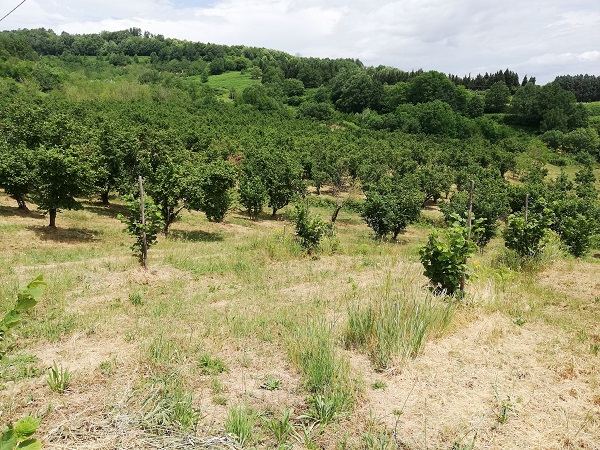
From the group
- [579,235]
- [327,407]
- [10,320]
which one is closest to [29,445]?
[10,320]

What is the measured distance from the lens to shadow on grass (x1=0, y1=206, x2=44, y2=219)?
23594mm

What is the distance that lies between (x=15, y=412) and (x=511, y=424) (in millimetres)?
6473

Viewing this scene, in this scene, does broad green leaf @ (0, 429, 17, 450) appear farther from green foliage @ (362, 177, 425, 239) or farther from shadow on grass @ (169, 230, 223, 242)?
green foliage @ (362, 177, 425, 239)

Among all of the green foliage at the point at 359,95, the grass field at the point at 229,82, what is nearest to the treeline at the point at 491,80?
the green foliage at the point at 359,95

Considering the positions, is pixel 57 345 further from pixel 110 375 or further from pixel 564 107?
pixel 564 107

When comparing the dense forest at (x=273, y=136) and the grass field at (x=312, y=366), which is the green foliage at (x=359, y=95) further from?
the grass field at (x=312, y=366)

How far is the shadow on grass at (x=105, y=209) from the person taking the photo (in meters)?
27.9

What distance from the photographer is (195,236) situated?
25109mm

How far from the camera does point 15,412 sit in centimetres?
509

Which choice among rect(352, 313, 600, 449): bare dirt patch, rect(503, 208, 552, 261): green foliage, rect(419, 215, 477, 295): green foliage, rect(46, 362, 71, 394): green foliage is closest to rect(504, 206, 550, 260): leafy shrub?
rect(503, 208, 552, 261): green foliage

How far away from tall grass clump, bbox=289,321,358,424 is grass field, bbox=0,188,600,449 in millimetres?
26

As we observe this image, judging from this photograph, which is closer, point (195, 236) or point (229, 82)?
point (195, 236)

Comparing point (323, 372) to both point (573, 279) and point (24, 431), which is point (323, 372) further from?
point (573, 279)

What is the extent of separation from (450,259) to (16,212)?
84.4 ft
